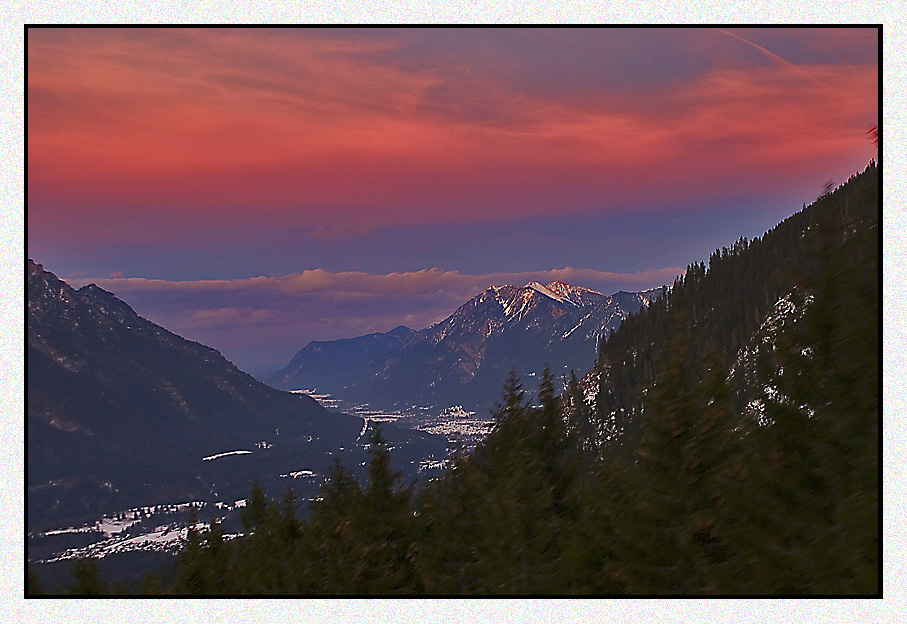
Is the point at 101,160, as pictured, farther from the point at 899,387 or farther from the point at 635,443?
the point at 899,387

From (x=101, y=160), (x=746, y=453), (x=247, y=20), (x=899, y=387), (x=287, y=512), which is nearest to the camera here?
(x=899, y=387)

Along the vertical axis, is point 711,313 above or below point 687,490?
above

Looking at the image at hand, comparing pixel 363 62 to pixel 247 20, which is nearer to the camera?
pixel 247 20

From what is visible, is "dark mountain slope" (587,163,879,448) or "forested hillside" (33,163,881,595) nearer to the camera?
"forested hillside" (33,163,881,595)

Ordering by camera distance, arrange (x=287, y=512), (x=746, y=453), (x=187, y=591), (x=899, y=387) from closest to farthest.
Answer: (x=899, y=387)
(x=746, y=453)
(x=187, y=591)
(x=287, y=512)

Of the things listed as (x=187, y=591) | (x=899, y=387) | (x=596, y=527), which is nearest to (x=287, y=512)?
(x=187, y=591)

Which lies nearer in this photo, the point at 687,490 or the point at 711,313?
the point at 687,490

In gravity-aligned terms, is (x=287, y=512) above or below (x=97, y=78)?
below

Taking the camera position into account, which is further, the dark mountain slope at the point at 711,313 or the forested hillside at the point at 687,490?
the dark mountain slope at the point at 711,313
